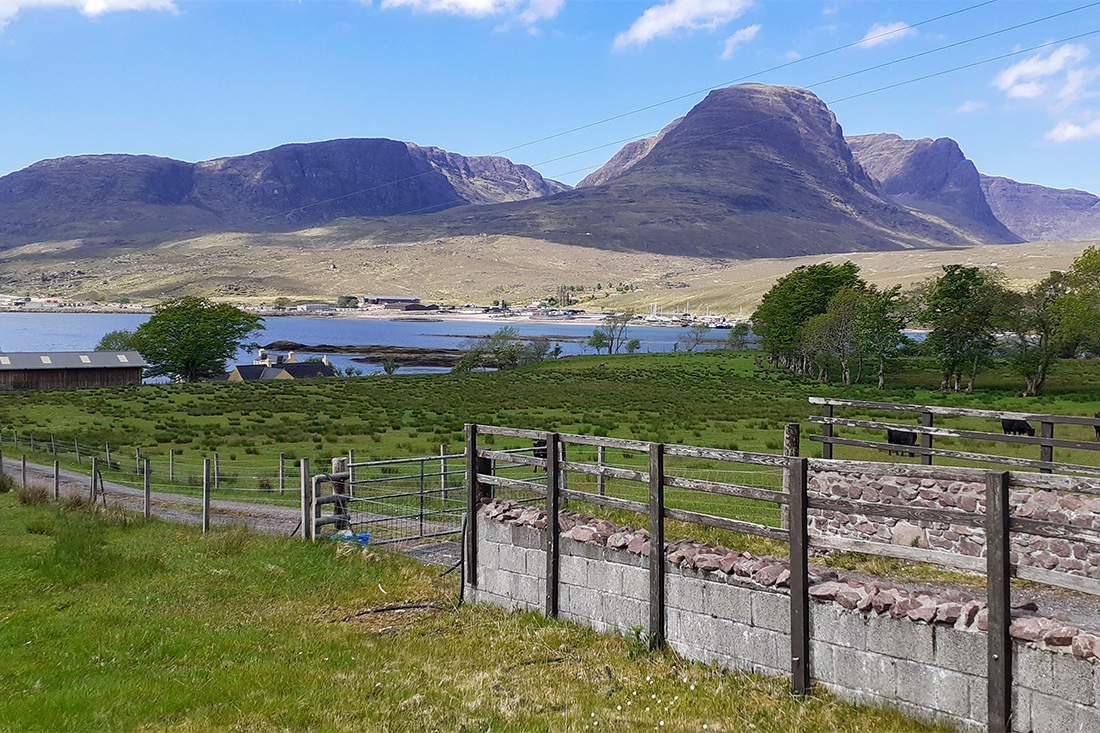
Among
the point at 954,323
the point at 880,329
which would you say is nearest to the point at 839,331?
the point at 880,329

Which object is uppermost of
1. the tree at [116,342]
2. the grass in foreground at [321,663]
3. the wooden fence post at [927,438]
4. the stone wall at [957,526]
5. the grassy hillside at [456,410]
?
the tree at [116,342]

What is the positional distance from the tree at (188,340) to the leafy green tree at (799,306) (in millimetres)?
65691

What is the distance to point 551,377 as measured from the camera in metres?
89.8

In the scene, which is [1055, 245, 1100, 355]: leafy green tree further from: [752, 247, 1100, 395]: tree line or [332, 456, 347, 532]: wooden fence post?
[332, 456, 347, 532]: wooden fence post

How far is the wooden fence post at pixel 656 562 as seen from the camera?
341 inches

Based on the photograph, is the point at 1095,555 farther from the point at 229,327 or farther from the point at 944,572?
the point at 229,327

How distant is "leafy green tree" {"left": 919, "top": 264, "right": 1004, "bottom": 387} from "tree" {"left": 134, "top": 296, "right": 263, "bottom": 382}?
79664 millimetres

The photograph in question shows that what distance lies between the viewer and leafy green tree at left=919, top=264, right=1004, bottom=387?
66.3 m

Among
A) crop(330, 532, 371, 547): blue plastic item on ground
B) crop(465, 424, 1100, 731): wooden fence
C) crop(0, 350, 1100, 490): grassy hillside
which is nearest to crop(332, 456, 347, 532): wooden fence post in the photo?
crop(330, 532, 371, 547): blue plastic item on ground

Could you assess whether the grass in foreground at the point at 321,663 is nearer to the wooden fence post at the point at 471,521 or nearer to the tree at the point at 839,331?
the wooden fence post at the point at 471,521

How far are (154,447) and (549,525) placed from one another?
33609 mm

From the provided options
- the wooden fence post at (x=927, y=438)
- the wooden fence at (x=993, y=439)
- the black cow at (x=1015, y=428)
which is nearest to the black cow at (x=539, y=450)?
the wooden fence at (x=993, y=439)

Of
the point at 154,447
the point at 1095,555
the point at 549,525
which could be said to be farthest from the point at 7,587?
the point at 154,447

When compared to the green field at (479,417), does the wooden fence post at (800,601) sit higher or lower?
higher
